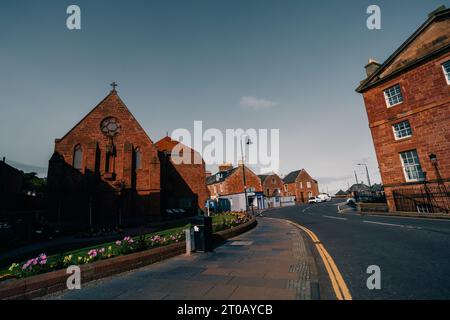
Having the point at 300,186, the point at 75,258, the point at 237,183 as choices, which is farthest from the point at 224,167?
the point at 75,258

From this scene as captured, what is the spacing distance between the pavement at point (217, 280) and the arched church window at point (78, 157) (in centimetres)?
2133

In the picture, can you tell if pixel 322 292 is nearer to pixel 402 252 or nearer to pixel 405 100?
pixel 402 252

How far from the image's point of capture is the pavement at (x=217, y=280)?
14.1 feet

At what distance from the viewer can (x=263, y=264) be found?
6.34 m

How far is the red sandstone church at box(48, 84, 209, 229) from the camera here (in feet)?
68.6

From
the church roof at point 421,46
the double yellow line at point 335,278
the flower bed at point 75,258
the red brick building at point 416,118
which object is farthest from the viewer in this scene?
the church roof at point 421,46

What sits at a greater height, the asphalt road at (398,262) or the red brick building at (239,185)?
the red brick building at (239,185)

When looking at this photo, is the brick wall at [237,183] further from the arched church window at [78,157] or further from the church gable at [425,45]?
the church gable at [425,45]

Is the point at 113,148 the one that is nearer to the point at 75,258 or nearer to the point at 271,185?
the point at 75,258

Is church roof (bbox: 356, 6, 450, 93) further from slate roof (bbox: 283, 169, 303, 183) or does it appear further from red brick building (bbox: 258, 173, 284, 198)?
slate roof (bbox: 283, 169, 303, 183)

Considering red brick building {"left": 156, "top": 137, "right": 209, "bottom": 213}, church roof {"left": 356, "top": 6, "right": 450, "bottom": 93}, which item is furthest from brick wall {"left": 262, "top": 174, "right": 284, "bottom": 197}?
church roof {"left": 356, "top": 6, "right": 450, "bottom": 93}

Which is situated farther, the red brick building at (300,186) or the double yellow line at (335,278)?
the red brick building at (300,186)

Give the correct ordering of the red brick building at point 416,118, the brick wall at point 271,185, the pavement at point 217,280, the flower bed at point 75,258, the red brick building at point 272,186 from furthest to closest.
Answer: the brick wall at point 271,185 < the red brick building at point 272,186 < the red brick building at point 416,118 < the flower bed at point 75,258 < the pavement at point 217,280

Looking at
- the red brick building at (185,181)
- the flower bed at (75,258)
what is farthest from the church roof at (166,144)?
the flower bed at (75,258)
